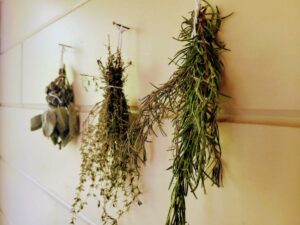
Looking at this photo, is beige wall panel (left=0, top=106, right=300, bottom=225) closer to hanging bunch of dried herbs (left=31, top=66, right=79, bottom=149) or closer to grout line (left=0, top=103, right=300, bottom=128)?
grout line (left=0, top=103, right=300, bottom=128)

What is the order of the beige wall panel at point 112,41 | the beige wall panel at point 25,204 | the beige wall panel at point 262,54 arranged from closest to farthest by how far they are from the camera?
the beige wall panel at point 262,54 → the beige wall panel at point 112,41 → the beige wall panel at point 25,204

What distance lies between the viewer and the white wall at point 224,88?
363 millimetres

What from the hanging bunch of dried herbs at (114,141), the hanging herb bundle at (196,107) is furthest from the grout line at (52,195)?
the hanging herb bundle at (196,107)

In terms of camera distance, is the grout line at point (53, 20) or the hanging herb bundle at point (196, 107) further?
the grout line at point (53, 20)

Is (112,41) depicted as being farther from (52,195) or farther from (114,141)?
(52,195)

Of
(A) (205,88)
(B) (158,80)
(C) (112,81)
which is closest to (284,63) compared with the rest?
(A) (205,88)

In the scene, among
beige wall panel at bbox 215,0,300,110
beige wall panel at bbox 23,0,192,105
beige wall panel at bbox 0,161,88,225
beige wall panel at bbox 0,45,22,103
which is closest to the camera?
beige wall panel at bbox 215,0,300,110

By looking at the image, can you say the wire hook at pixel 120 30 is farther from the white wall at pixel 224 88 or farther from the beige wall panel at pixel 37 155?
the beige wall panel at pixel 37 155

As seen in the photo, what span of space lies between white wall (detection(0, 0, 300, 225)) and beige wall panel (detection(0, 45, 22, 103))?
265 millimetres

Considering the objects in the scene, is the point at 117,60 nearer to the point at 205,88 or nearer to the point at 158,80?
the point at 158,80

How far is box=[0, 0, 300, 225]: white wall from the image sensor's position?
1.19 feet

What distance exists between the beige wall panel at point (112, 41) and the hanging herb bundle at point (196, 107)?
0.11 metres

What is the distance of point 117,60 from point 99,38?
18cm

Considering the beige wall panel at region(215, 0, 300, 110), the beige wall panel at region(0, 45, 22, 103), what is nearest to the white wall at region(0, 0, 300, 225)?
the beige wall panel at region(215, 0, 300, 110)
